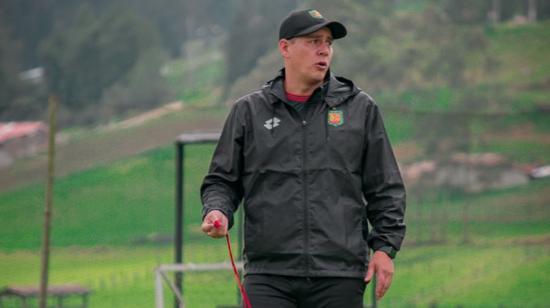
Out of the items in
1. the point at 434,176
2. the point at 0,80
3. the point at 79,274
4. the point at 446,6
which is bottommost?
the point at 79,274

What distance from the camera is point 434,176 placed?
18297 mm

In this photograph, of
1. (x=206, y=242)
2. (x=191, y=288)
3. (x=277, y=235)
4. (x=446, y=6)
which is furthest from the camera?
(x=446, y=6)

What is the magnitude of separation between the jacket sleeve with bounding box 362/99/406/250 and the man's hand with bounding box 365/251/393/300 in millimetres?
46

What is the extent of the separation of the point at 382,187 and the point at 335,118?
1.05ft

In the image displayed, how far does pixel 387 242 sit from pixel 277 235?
0.42 meters

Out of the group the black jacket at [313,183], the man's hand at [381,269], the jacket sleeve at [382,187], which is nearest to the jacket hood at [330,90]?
the black jacket at [313,183]

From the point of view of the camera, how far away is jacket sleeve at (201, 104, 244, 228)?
5047 mm

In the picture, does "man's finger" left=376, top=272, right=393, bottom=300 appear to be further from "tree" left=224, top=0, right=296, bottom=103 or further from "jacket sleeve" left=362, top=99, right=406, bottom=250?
"tree" left=224, top=0, right=296, bottom=103

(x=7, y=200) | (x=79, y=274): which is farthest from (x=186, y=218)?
(x=7, y=200)

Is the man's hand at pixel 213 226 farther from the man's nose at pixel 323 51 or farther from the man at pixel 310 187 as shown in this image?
the man's nose at pixel 323 51

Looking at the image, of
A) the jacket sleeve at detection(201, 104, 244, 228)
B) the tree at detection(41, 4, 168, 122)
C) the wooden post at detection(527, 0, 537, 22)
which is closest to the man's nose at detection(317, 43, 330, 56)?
the jacket sleeve at detection(201, 104, 244, 228)

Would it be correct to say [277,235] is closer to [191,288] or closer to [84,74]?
[191,288]

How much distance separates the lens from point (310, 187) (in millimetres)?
4926

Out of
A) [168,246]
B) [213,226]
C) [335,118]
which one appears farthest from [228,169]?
[168,246]
